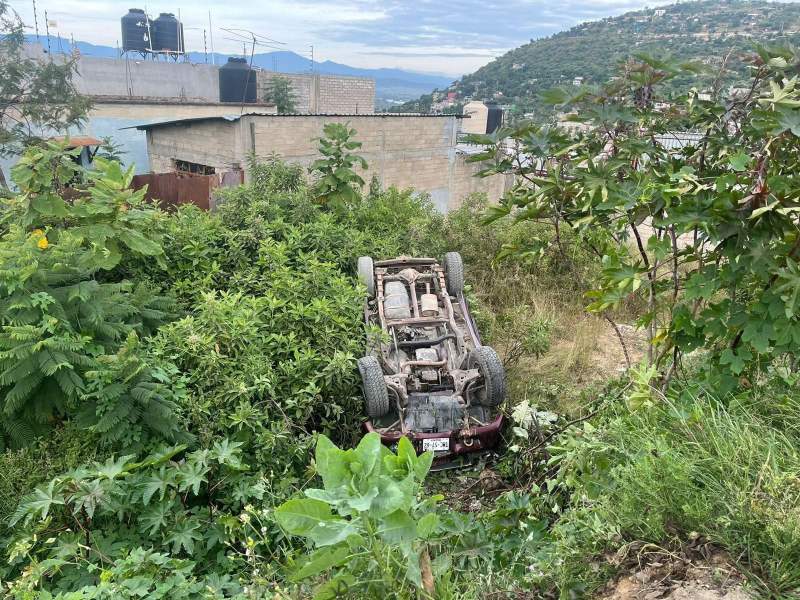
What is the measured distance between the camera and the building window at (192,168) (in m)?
12.9

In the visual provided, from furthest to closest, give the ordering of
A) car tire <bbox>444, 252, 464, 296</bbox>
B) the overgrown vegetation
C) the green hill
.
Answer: the green hill
car tire <bbox>444, 252, 464, 296</bbox>
the overgrown vegetation

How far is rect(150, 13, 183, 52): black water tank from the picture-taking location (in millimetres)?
30344

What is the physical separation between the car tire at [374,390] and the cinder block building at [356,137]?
6.50 metres

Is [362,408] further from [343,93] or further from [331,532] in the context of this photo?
[343,93]

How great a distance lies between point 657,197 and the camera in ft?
8.80

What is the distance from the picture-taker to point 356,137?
44.1 ft

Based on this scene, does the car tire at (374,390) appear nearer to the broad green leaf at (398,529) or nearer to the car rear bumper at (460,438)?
the car rear bumper at (460,438)

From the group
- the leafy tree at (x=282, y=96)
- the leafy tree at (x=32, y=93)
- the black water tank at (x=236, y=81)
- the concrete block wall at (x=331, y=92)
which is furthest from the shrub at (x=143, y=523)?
the concrete block wall at (x=331, y=92)

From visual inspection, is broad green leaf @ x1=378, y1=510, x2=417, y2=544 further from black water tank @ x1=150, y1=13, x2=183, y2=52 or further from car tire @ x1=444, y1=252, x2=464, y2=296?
black water tank @ x1=150, y1=13, x2=183, y2=52

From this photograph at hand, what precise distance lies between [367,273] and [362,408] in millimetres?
1934

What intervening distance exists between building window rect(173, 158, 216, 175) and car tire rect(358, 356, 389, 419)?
30.7 ft

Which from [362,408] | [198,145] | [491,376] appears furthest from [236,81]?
[491,376]

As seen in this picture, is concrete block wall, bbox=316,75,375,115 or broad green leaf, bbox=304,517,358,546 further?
concrete block wall, bbox=316,75,375,115

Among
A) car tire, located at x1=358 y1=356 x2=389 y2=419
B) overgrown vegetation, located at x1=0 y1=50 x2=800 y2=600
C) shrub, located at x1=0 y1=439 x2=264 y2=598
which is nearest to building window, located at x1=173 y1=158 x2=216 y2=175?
overgrown vegetation, located at x1=0 y1=50 x2=800 y2=600
